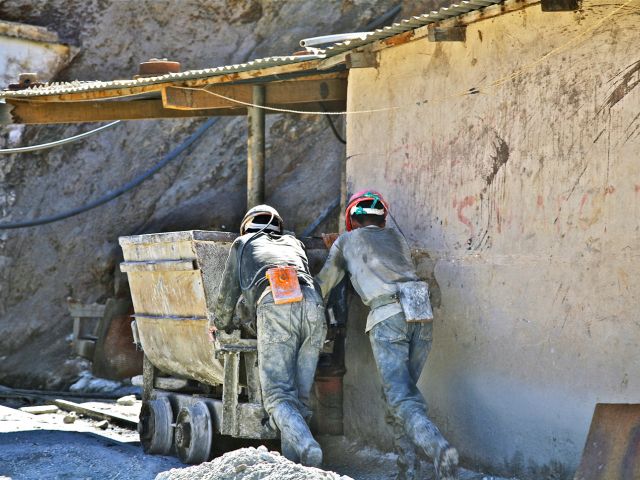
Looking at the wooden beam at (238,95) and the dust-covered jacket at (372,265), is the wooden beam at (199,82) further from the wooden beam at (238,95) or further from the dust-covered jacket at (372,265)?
the dust-covered jacket at (372,265)

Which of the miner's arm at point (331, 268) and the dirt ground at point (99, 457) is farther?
the dirt ground at point (99, 457)

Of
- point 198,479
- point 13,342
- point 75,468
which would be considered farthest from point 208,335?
point 13,342

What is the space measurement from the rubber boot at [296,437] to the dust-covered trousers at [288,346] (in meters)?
0.12

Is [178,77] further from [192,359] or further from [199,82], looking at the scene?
[192,359]

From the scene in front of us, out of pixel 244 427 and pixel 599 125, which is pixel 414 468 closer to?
pixel 244 427

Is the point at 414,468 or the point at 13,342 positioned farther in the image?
the point at 13,342

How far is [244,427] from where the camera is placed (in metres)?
8.67

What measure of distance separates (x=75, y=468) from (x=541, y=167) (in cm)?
444

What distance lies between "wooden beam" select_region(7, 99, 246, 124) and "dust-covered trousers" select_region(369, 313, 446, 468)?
541cm

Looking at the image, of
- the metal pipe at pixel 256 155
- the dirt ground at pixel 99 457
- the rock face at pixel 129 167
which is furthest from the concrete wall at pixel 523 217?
the rock face at pixel 129 167

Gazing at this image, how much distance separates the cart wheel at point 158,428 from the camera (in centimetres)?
974

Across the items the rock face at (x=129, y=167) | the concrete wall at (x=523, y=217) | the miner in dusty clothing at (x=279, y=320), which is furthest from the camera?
the rock face at (x=129, y=167)

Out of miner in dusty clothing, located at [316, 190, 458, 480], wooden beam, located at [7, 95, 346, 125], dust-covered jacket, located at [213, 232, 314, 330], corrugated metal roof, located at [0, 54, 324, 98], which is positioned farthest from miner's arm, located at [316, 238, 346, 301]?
wooden beam, located at [7, 95, 346, 125]

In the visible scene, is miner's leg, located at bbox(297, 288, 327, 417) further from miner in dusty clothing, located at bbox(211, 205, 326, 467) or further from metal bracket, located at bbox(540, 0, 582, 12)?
metal bracket, located at bbox(540, 0, 582, 12)
